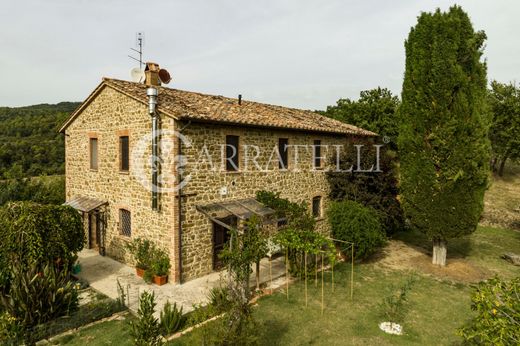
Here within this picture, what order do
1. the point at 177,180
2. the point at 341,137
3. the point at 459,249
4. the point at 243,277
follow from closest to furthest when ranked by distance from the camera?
the point at 243,277 → the point at 177,180 → the point at 459,249 → the point at 341,137

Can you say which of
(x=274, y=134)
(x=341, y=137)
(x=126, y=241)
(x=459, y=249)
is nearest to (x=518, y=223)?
(x=459, y=249)

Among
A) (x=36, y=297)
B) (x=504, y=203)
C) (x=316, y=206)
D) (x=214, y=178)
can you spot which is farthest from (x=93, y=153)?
(x=504, y=203)

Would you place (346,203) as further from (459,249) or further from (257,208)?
(459,249)

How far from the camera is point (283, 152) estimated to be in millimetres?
14469

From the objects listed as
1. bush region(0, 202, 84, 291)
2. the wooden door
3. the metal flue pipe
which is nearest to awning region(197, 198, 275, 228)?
the metal flue pipe

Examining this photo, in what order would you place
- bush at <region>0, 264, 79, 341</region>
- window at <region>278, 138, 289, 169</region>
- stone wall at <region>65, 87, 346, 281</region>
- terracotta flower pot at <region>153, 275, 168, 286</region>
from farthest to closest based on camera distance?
window at <region>278, 138, 289, 169</region> < stone wall at <region>65, 87, 346, 281</region> < terracotta flower pot at <region>153, 275, 168, 286</region> < bush at <region>0, 264, 79, 341</region>

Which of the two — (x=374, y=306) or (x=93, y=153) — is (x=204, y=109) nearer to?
(x=93, y=153)

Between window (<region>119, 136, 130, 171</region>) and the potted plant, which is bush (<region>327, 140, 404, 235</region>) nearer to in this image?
the potted plant

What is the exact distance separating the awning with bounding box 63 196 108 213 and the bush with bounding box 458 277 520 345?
1291cm

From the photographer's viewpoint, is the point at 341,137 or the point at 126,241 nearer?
the point at 126,241

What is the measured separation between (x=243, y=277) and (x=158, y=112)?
6379 mm

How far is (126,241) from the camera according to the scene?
12391 millimetres

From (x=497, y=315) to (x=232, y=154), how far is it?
31.2 feet

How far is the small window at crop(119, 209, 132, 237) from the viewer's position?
1255cm
